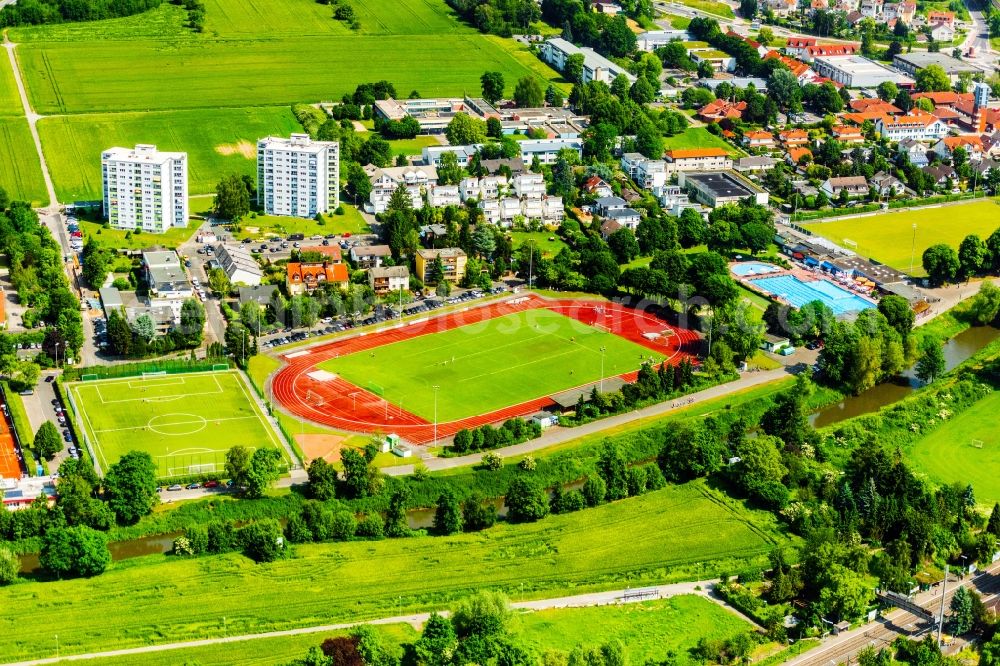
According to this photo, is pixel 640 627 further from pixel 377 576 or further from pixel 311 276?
pixel 311 276

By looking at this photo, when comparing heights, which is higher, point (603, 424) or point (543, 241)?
point (543, 241)

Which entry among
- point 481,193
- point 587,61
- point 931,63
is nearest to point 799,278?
point 481,193

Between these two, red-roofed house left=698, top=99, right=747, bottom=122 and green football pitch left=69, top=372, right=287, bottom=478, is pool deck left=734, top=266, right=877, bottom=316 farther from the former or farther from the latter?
green football pitch left=69, top=372, right=287, bottom=478

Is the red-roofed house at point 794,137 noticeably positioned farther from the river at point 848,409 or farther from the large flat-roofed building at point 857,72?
the river at point 848,409

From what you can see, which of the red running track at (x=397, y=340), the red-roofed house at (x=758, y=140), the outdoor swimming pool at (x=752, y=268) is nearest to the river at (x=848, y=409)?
the red running track at (x=397, y=340)

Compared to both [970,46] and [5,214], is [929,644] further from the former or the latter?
[970,46]

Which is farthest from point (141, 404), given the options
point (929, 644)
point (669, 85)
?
point (669, 85)
